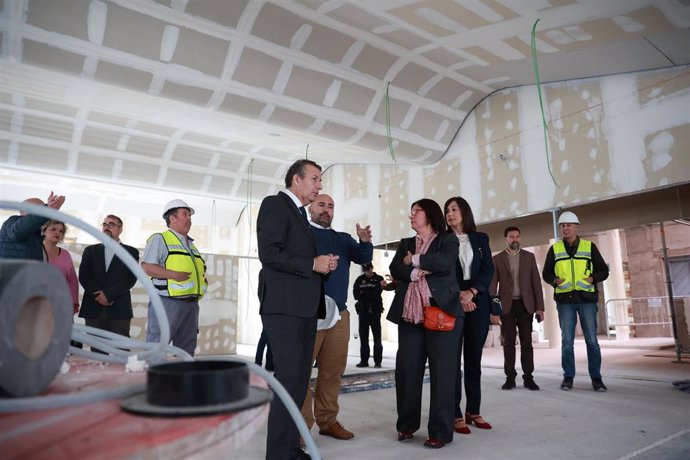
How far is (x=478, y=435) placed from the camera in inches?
102

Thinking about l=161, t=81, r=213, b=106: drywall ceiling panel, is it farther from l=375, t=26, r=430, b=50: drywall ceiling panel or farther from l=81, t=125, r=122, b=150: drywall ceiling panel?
l=81, t=125, r=122, b=150: drywall ceiling panel

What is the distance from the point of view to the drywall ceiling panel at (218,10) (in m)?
4.26

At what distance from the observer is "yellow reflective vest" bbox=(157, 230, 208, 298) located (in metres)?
3.01

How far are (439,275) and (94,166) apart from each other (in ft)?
23.7

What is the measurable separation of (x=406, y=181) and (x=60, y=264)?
17.0 feet

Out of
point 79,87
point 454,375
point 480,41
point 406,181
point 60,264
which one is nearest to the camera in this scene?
point 454,375

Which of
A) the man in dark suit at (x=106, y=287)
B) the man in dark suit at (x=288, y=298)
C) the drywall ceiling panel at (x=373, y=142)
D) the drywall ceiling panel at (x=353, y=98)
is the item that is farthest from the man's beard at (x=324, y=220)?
the drywall ceiling panel at (x=373, y=142)

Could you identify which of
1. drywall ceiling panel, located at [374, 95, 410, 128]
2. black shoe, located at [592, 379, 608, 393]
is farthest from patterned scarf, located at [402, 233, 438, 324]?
drywall ceiling panel, located at [374, 95, 410, 128]

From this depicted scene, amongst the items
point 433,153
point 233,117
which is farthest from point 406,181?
point 233,117

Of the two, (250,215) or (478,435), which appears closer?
(478,435)

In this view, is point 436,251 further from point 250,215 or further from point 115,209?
point 115,209

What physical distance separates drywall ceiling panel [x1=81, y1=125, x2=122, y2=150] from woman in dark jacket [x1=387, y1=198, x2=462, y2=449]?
5.98m

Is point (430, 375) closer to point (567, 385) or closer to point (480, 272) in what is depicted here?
point (480, 272)

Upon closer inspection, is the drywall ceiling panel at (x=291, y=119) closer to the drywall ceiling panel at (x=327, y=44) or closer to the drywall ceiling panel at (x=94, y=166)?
the drywall ceiling panel at (x=327, y=44)
